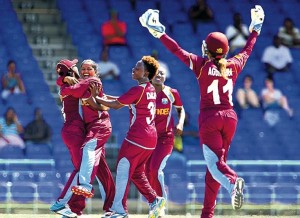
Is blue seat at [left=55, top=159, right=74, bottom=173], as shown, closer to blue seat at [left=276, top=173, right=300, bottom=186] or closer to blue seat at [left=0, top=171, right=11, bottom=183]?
blue seat at [left=0, top=171, right=11, bottom=183]

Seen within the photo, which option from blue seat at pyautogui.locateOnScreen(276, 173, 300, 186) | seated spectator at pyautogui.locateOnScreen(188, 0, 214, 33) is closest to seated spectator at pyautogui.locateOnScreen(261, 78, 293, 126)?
seated spectator at pyautogui.locateOnScreen(188, 0, 214, 33)

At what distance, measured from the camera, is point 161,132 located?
14273 mm

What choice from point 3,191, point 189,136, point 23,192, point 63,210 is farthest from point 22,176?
point 63,210

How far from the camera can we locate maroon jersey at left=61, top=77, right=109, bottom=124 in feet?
42.2

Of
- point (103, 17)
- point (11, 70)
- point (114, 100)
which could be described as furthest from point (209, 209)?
point (103, 17)

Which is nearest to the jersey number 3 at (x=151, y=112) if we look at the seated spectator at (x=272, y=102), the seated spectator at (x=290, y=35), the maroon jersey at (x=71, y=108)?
the maroon jersey at (x=71, y=108)

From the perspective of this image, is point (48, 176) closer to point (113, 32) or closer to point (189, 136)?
point (189, 136)

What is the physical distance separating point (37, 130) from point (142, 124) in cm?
632

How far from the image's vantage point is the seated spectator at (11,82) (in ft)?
65.0

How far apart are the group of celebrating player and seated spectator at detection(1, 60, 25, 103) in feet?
21.4

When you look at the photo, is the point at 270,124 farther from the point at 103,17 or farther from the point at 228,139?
the point at 228,139

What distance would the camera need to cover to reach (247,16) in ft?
72.2

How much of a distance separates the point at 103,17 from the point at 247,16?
2.83 meters

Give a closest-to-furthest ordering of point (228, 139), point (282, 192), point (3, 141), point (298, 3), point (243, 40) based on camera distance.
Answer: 1. point (228, 139)
2. point (282, 192)
3. point (3, 141)
4. point (243, 40)
5. point (298, 3)
